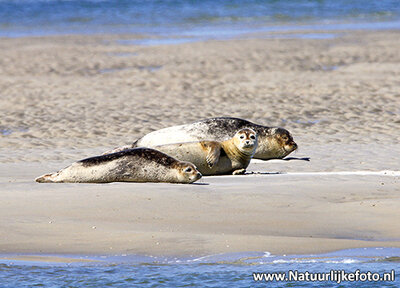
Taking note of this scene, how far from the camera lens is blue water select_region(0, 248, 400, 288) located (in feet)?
16.2

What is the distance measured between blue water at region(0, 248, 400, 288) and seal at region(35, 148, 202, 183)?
2.41 metres

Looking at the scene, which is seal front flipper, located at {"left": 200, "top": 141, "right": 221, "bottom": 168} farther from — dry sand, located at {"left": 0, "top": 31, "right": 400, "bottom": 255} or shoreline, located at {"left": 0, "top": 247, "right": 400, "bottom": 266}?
shoreline, located at {"left": 0, "top": 247, "right": 400, "bottom": 266}

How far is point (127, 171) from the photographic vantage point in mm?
7773

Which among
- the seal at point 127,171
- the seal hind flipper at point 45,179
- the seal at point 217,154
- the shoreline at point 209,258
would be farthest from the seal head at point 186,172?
the shoreline at point 209,258

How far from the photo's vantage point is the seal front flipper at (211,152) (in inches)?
339

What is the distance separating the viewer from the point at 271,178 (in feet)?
26.6

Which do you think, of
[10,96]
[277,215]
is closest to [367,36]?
[10,96]

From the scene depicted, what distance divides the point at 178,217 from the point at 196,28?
22454 mm

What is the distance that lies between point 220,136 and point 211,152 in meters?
1.47

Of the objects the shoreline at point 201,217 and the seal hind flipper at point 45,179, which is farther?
the seal hind flipper at point 45,179

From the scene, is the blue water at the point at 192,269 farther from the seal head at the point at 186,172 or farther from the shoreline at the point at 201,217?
the seal head at the point at 186,172

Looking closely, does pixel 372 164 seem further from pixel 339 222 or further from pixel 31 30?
pixel 31 30

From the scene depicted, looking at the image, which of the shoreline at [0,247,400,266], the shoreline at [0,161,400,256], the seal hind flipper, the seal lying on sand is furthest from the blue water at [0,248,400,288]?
the seal lying on sand

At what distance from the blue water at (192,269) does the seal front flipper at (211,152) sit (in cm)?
324
